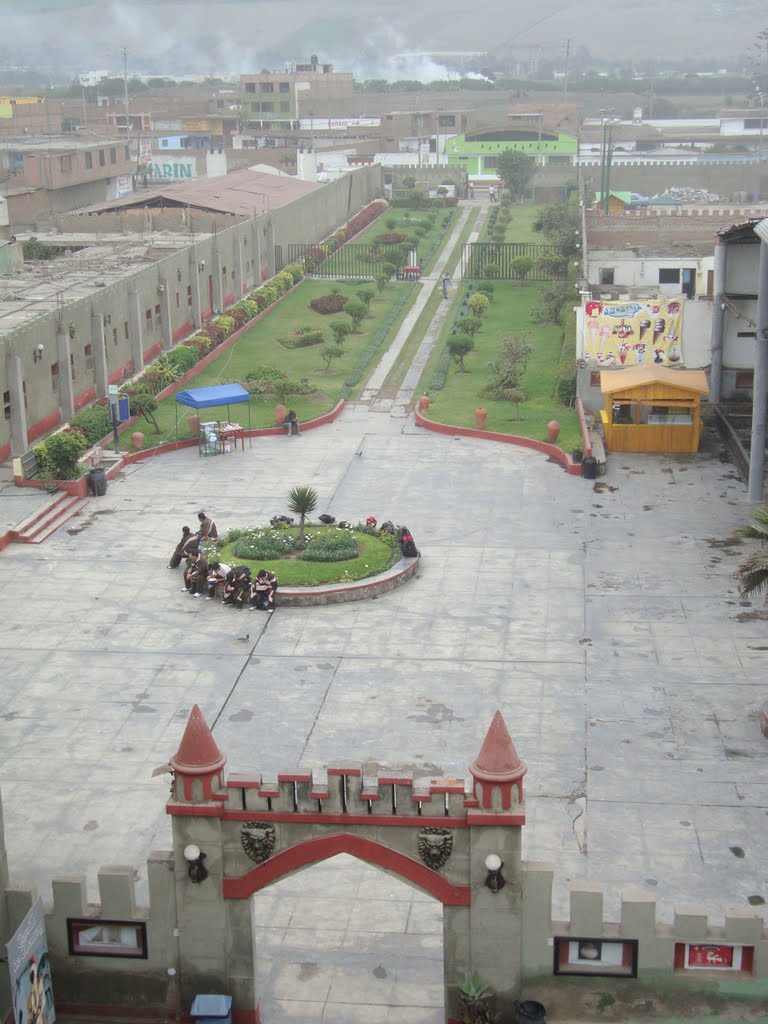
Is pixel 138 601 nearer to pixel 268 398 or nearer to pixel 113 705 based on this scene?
pixel 113 705

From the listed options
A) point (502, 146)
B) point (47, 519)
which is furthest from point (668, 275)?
point (502, 146)

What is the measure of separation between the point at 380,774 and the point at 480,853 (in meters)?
1.40

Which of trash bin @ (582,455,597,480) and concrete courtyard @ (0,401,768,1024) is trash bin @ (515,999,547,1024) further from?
trash bin @ (582,455,597,480)

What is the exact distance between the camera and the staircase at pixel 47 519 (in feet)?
114

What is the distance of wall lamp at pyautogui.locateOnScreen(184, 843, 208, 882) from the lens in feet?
52.7

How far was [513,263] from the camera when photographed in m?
74.1

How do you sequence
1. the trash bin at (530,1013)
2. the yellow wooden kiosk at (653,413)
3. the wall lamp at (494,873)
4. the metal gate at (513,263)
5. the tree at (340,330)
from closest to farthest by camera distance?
the wall lamp at (494,873) < the trash bin at (530,1013) < the yellow wooden kiosk at (653,413) < the tree at (340,330) < the metal gate at (513,263)

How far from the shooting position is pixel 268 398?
48.7m

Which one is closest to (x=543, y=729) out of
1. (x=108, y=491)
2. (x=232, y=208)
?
(x=108, y=491)

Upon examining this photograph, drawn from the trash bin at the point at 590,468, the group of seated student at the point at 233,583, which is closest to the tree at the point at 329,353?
the trash bin at the point at 590,468

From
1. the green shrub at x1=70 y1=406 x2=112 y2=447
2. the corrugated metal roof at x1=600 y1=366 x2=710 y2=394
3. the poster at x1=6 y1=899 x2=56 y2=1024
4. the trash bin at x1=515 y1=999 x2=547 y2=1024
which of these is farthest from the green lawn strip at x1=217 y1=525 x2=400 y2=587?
the trash bin at x1=515 y1=999 x2=547 y2=1024

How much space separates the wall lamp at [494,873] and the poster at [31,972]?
489cm

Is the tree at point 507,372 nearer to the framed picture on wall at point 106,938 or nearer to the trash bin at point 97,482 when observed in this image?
the trash bin at point 97,482

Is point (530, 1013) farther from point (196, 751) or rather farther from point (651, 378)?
point (651, 378)
